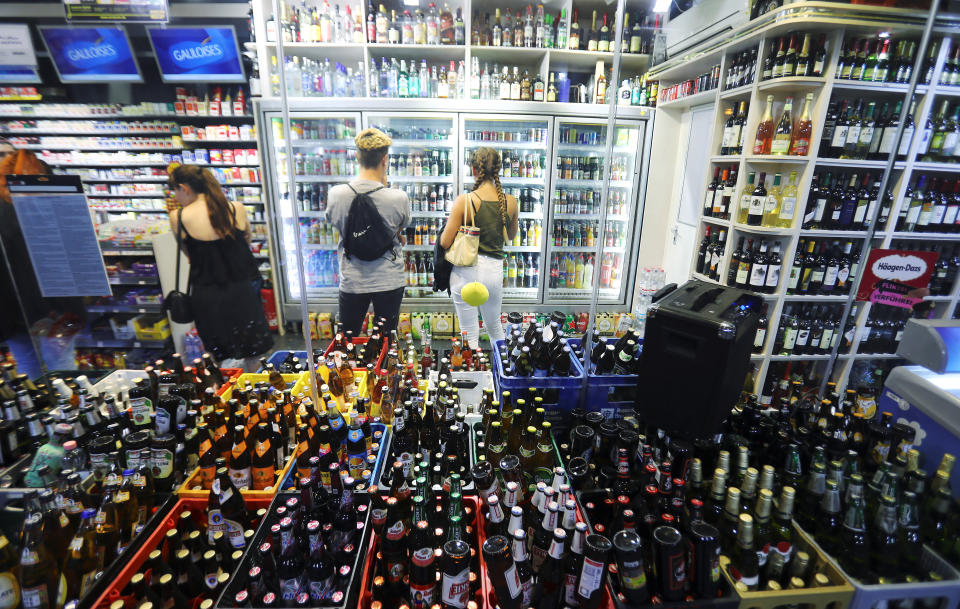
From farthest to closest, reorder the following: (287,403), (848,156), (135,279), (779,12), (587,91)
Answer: (587,91) → (135,279) → (848,156) → (779,12) → (287,403)

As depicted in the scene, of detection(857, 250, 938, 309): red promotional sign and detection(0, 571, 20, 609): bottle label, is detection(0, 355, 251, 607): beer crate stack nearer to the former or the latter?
detection(0, 571, 20, 609): bottle label

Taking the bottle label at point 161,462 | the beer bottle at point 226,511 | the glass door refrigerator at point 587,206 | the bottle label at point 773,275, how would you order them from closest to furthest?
the beer bottle at point 226,511, the bottle label at point 161,462, the bottle label at point 773,275, the glass door refrigerator at point 587,206

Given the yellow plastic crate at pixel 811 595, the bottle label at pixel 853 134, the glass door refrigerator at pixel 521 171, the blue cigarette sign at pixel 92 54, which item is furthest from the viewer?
the blue cigarette sign at pixel 92 54

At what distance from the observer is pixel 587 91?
14.9 feet

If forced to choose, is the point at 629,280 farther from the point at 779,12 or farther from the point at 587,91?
the point at 779,12

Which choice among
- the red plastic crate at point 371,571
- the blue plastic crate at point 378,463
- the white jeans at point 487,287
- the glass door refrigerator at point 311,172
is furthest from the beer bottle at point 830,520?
the glass door refrigerator at point 311,172

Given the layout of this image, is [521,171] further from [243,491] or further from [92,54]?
[92,54]

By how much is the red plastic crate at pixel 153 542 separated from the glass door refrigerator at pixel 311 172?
121 inches

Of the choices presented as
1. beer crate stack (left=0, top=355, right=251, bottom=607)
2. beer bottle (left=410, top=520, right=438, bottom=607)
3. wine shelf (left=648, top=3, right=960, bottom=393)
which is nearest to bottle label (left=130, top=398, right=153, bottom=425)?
beer crate stack (left=0, top=355, right=251, bottom=607)

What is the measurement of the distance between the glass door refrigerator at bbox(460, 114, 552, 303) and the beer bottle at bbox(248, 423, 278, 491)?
3248mm

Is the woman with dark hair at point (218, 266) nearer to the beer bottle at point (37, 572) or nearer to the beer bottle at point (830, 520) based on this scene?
the beer bottle at point (37, 572)

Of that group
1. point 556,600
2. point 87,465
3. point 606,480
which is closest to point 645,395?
point 606,480

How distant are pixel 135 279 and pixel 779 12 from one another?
16.8 feet

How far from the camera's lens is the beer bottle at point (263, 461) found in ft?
5.35
